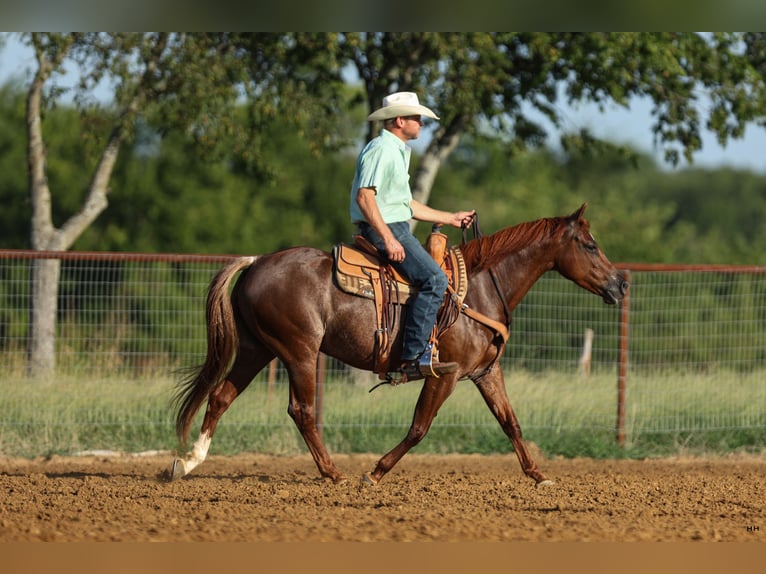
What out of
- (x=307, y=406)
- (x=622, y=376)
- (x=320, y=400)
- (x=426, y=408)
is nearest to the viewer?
(x=426, y=408)

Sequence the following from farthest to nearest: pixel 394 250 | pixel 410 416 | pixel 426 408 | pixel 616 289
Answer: pixel 410 416 → pixel 616 289 → pixel 426 408 → pixel 394 250

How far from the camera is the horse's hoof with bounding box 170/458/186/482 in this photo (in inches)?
297

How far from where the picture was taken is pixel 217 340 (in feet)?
25.0

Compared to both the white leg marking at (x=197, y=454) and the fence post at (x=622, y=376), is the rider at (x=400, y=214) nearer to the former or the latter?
the white leg marking at (x=197, y=454)

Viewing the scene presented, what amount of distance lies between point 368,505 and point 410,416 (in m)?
4.36

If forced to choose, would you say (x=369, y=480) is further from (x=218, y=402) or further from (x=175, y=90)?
(x=175, y=90)

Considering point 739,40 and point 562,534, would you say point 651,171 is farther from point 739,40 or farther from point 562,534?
point 562,534

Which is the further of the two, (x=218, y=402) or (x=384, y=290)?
(x=218, y=402)

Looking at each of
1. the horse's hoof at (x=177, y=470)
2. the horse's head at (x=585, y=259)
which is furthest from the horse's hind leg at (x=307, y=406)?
the horse's head at (x=585, y=259)

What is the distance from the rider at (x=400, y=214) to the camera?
7184 mm

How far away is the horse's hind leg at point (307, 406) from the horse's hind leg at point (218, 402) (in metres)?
0.35

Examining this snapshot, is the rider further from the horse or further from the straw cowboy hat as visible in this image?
the horse

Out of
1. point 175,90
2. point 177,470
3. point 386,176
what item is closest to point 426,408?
point 386,176

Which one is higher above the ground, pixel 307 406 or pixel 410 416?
pixel 307 406
